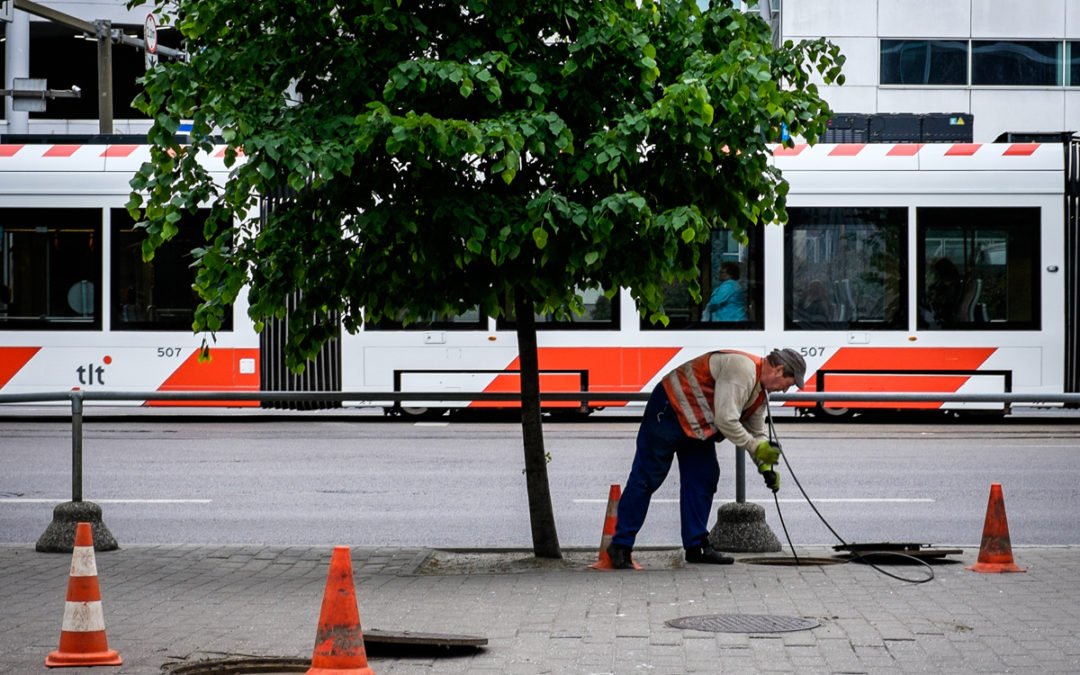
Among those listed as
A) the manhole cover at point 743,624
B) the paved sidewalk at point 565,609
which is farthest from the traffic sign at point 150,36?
the manhole cover at point 743,624

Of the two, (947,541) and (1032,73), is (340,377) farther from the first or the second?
(1032,73)

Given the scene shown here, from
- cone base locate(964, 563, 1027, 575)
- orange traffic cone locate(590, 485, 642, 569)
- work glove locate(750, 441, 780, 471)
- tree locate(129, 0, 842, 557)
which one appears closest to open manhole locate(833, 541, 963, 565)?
cone base locate(964, 563, 1027, 575)

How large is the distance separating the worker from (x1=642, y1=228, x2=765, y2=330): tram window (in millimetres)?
10336

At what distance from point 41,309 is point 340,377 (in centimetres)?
406

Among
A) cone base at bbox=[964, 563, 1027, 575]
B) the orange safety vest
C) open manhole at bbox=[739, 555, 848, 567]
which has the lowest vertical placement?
open manhole at bbox=[739, 555, 848, 567]

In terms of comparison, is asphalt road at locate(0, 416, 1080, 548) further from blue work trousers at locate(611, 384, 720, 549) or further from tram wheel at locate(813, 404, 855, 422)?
blue work trousers at locate(611, 384, 720, 549)

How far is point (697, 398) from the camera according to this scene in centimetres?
898

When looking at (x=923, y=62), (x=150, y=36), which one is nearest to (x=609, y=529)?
(x=150, y=36)

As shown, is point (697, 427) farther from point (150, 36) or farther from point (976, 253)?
point (150, 36)

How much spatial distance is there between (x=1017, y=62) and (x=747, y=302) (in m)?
23.9

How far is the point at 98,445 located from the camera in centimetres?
1523

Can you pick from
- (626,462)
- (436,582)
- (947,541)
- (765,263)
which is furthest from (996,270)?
(436,582)

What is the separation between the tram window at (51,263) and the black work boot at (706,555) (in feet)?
42.3

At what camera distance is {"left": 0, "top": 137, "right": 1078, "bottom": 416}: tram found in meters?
19.5
